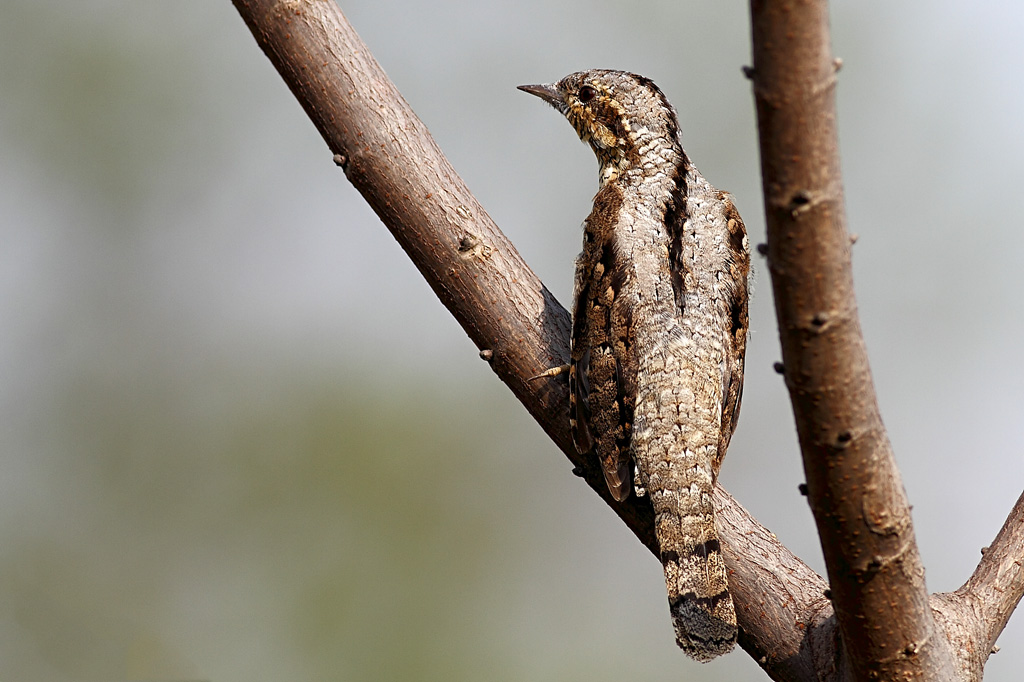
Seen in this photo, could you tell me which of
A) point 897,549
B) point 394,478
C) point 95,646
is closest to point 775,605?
point 897,549

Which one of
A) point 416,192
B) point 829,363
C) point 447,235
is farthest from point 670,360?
point 829,363

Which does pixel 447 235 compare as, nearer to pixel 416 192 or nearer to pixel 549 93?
pixel 416 192

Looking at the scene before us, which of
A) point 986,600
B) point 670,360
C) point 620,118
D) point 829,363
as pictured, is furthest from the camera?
point 620,118

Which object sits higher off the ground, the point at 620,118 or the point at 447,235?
Result: the point at 620,118

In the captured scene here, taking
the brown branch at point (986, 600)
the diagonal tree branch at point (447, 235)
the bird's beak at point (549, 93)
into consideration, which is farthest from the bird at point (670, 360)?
the bird's beak at point (549, 93)

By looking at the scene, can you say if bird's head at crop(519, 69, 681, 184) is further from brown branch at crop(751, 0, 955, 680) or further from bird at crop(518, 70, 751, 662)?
brown branch at crop(751, 0, 955, 680)

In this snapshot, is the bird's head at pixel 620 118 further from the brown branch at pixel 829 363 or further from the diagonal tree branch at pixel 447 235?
the brown branch at pixel 829 363

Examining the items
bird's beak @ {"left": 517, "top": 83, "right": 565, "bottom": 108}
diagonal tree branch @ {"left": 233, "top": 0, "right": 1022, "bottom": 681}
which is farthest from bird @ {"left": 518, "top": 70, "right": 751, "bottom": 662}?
bird's beak @ {"left": 517, "top": 83, "right": 565, "bottom": 108}
